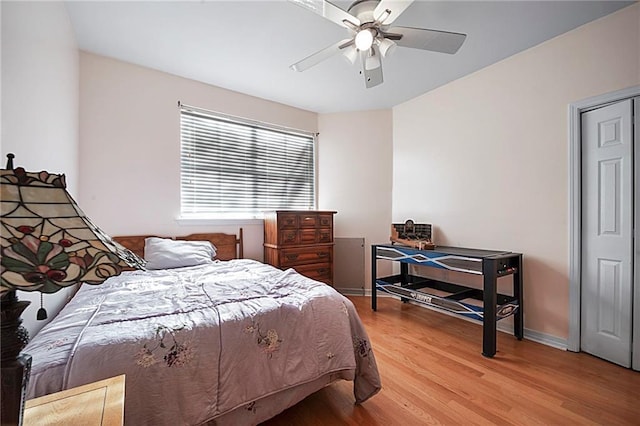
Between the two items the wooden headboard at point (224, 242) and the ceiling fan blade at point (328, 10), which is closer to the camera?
the ceiling fan blade at point (328, 10)

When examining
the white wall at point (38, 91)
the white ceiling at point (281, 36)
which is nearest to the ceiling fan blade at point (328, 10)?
the white ceiling at point (281, 36)

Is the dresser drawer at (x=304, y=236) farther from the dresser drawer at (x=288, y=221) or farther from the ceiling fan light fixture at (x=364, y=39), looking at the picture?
the ceiling fan light fixture at (x=364, y=39)

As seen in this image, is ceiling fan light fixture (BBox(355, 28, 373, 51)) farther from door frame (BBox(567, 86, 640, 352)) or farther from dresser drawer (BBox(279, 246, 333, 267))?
dresser drawer (BBox(279, 246, 333, 267))

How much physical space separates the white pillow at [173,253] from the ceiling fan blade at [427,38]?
2.42 metres

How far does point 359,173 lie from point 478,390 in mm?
2778

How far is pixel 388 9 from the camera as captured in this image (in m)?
1.52

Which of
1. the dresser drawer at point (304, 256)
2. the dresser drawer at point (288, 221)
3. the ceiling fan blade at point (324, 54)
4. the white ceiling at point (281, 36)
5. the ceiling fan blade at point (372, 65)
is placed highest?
the white ceiling at point (281, 36)

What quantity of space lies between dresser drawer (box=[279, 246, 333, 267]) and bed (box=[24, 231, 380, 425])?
52.5 inches

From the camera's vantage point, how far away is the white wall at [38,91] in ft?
3.83

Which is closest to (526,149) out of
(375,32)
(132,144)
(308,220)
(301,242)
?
(375,32)

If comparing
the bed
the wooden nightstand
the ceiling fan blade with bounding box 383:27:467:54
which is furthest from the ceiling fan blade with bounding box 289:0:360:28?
the wooden nightstand

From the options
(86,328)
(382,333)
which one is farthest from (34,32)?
(382,333)

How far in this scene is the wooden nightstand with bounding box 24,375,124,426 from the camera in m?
0.71

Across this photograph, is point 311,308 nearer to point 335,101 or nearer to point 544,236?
point 544,236
